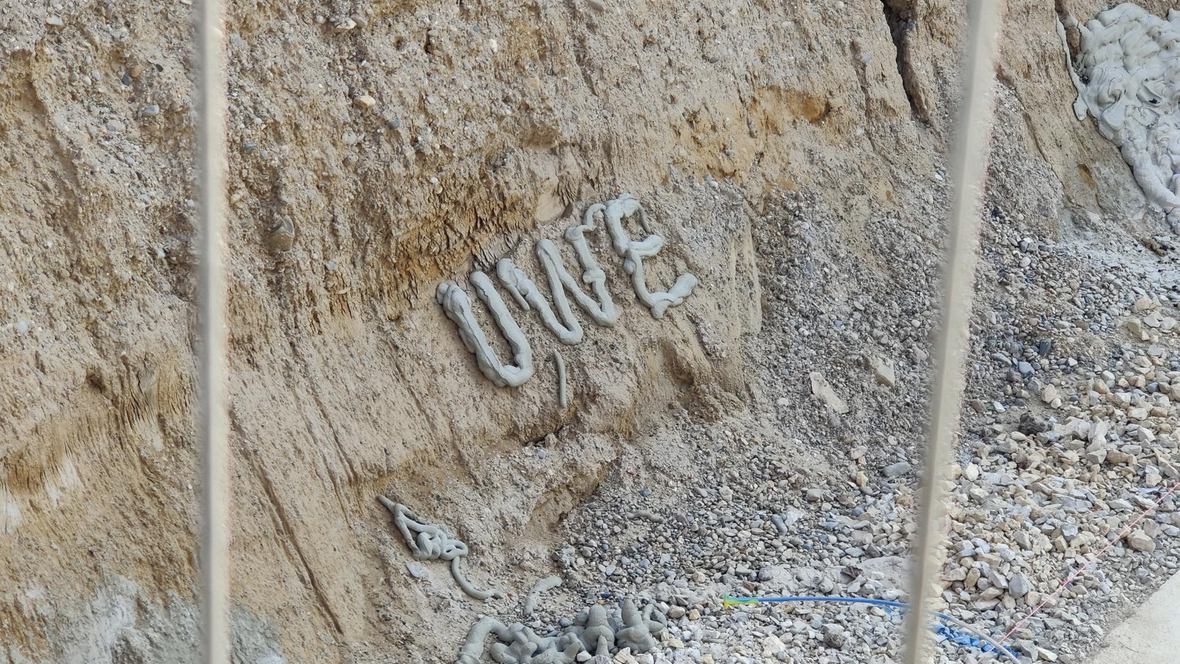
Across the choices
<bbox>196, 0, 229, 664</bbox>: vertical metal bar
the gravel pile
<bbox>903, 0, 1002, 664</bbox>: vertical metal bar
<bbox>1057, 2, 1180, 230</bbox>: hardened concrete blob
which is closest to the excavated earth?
the gravel pile

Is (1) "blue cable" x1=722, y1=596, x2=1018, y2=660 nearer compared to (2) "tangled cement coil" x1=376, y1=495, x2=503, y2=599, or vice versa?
(1) "blue cable" x1=722, y1=596, x2=1018, y2=660

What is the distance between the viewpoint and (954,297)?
1.34 metres

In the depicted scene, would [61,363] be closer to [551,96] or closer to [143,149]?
[143,149]

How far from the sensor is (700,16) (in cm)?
432

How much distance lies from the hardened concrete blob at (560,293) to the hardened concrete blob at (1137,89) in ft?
10.2

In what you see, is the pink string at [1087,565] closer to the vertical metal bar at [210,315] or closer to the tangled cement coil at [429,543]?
the tangled cement coil at [429,543]

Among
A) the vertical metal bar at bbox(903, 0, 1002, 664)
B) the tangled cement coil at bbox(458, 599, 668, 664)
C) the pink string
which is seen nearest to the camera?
the vertical metal bar at bbox(903, 0, 1002, 664)

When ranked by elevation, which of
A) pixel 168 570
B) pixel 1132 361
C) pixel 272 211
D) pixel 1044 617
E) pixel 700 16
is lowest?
pixel 1044 617

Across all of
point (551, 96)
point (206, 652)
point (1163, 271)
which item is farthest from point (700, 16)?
point (206, 652)

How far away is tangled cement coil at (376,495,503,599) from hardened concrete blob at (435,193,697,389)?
53 cm

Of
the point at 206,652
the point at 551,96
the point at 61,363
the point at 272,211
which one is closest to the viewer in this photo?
the point at 206,652

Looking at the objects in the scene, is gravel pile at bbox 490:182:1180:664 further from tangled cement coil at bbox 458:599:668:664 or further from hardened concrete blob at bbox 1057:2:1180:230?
hardened concrete blob at bbox 1057:2:1180:230

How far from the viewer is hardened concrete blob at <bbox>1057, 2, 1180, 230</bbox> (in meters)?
5.94

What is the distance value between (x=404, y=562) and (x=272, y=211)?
1.06 m
